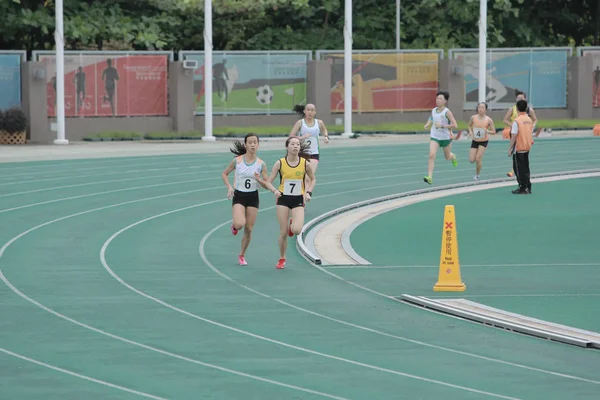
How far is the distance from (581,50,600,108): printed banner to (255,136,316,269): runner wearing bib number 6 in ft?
115

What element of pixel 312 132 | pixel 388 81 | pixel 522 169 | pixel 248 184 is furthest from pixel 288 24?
pixel 248 184

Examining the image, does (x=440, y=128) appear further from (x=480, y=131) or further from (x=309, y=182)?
(x=309, y=182)

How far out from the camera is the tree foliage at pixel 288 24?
4834 centimetres

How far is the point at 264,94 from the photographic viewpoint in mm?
47250

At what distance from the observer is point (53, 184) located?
28.5 meters

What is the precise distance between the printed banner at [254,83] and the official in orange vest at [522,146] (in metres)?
20.7

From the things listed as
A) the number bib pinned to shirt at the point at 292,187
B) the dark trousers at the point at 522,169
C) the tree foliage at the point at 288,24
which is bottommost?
the dark trousers at the point at 522,169

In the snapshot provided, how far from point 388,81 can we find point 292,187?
105 feet

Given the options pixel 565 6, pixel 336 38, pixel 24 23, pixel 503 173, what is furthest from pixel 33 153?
pixel 565 6

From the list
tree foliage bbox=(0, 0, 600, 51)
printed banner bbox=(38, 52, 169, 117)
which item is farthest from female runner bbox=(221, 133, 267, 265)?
tree foliage bbox=(0, 0, 600, 51)

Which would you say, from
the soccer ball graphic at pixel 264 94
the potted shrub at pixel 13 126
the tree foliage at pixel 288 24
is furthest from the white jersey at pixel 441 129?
the tree foliage at pixel 288 24

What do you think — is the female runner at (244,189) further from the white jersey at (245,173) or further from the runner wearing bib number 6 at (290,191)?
the runner wearing bib number 6 at (290,191)

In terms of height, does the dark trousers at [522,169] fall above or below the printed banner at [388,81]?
below

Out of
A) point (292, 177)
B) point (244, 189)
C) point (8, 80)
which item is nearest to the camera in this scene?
point (292, 177)
